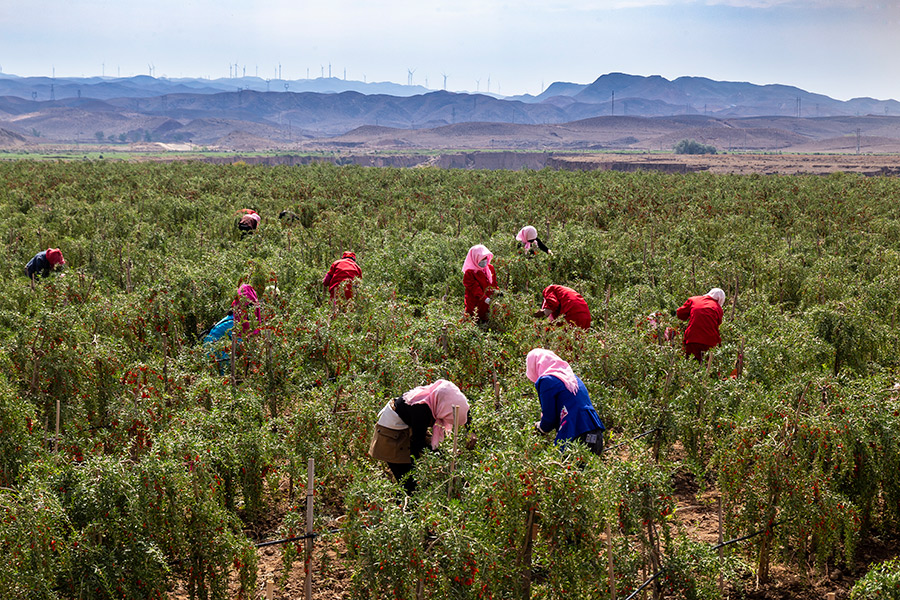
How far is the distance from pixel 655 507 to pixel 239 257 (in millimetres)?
9353

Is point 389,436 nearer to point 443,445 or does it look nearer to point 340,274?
point 443,445

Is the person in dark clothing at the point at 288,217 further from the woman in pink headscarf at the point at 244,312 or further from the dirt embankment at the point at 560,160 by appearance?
the dirt embankment at the point at 560,160

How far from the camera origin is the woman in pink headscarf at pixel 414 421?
5.52 meters

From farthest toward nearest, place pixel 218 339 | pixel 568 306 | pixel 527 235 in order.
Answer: pixel 527 235 → pixel 568 306 → pixel 218 339

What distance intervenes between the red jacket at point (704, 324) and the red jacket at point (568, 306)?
4.11 feet

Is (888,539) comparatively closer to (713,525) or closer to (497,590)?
(713,525)

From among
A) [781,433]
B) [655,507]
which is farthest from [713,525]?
[655,507]

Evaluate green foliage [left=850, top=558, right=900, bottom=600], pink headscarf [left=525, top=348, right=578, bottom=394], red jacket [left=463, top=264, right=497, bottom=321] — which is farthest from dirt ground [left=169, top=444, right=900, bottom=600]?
red jacket [left=463, top=264, right=497, bottom=321]

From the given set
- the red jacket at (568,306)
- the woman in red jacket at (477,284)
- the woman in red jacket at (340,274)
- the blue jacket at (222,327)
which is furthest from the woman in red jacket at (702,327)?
the blue jacket at (222,327)

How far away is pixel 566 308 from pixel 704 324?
1687mm

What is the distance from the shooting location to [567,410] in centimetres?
553

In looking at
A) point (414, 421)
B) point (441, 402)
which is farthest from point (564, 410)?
point (414, 421)

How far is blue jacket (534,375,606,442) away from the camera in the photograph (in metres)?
5.48

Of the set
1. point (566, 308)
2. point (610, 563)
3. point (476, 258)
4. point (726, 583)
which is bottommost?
point (726, 583)
